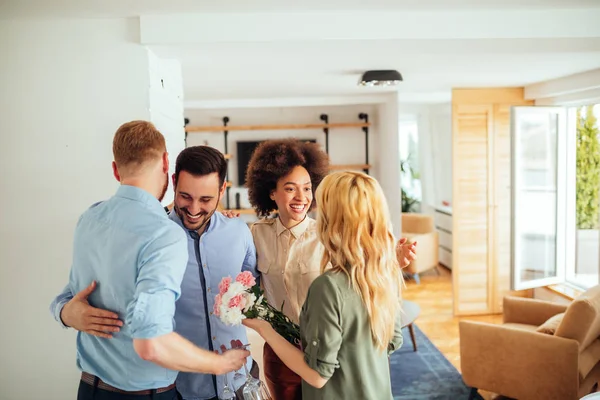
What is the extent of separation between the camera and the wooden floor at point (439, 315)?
5.12 m

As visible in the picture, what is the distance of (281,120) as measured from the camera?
783 cm

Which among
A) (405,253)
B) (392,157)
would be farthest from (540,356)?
(392,157)

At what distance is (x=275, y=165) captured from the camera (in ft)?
7.85

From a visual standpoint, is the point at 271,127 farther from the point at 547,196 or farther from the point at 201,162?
the point at 201,162

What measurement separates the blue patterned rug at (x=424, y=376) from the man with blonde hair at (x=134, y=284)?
9.15ft

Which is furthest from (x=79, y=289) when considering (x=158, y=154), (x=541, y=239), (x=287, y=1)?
(x=541, y=239)

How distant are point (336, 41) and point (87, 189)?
1419 mm

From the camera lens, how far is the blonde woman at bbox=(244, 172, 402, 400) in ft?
5.42

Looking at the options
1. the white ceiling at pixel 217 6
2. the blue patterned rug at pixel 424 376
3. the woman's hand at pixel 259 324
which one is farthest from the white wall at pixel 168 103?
the blue patterned rug at pixel 424 376

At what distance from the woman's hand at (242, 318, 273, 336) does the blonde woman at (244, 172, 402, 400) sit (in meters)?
0.07

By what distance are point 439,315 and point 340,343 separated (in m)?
4.71

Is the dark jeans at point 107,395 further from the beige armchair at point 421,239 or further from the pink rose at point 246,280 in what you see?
the beige armchair at point 421,239

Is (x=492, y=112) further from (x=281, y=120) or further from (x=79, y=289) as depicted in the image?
(x=79, y=289)

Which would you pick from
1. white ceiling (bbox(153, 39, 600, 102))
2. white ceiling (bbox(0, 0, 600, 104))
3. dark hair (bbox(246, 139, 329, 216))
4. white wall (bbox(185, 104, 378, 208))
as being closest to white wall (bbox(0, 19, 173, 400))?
white ceiling (bbox(0, 0, 600, 104))
